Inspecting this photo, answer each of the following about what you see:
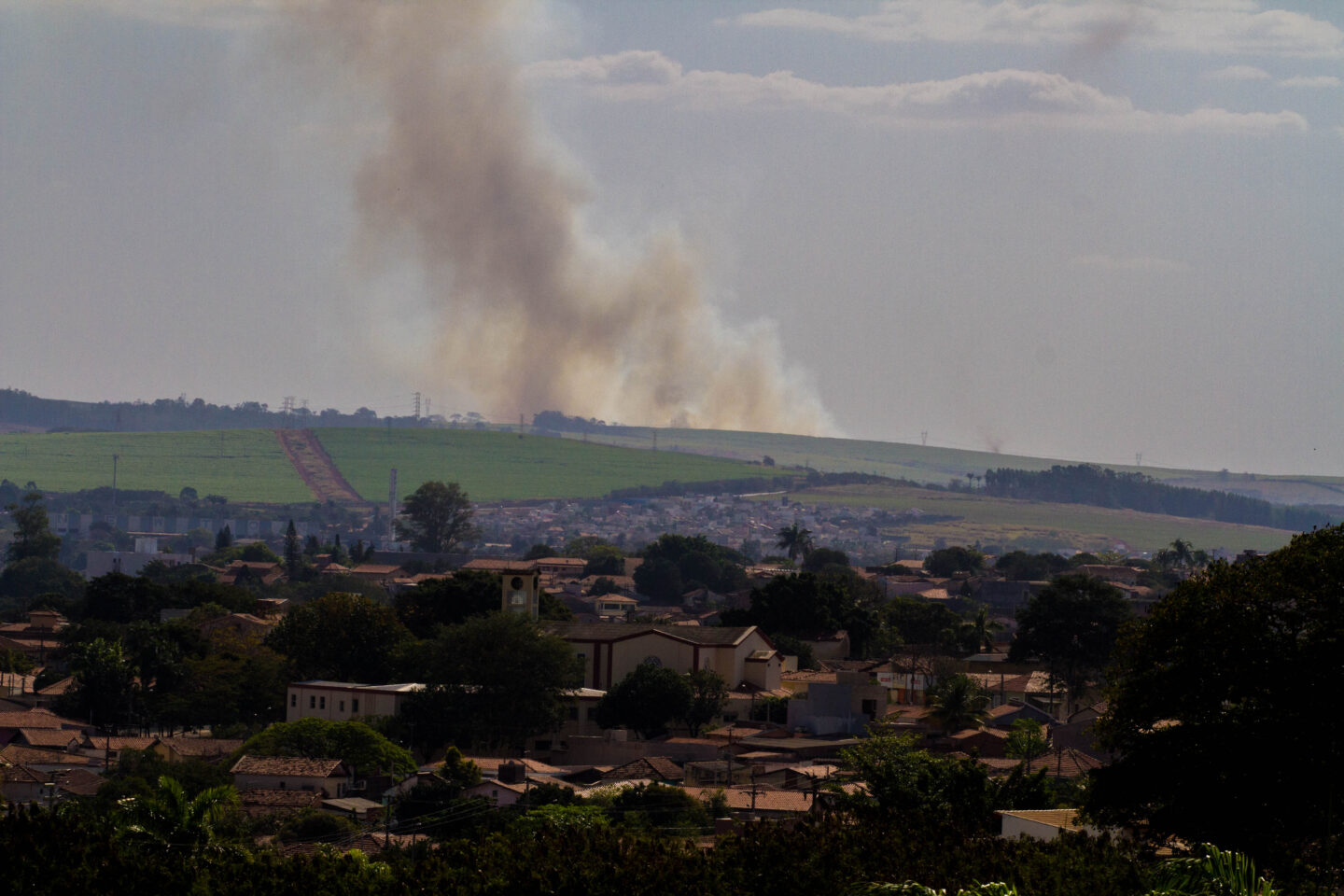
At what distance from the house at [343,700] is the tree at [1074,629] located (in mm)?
23625

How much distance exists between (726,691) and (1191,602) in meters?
33.2

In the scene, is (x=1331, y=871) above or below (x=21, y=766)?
above

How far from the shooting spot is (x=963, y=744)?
5084cm

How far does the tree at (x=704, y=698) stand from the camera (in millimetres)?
55875

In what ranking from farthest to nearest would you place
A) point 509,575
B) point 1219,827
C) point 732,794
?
point 509,575 < point 732,794 < point 1219,827

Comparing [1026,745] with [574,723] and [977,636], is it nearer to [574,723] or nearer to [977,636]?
[574,723]

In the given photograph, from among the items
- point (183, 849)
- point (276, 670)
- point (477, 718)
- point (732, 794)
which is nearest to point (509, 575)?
point (276, 670)

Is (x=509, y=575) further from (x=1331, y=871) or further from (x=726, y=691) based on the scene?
(x=1331, y=871)

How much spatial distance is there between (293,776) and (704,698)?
15706 millimetres

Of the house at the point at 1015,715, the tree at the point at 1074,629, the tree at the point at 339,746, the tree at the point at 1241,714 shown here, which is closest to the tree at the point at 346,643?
the tree at the point at 339,746

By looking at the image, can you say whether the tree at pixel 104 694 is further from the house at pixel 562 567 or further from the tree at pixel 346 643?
the house at pixel 562 567

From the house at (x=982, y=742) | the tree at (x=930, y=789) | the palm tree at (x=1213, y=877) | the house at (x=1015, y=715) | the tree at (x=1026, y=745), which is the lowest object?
the house at (x=1015, y=715)

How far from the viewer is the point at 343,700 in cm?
5484

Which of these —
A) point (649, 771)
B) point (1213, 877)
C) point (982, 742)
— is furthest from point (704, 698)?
point (1213, 877)
